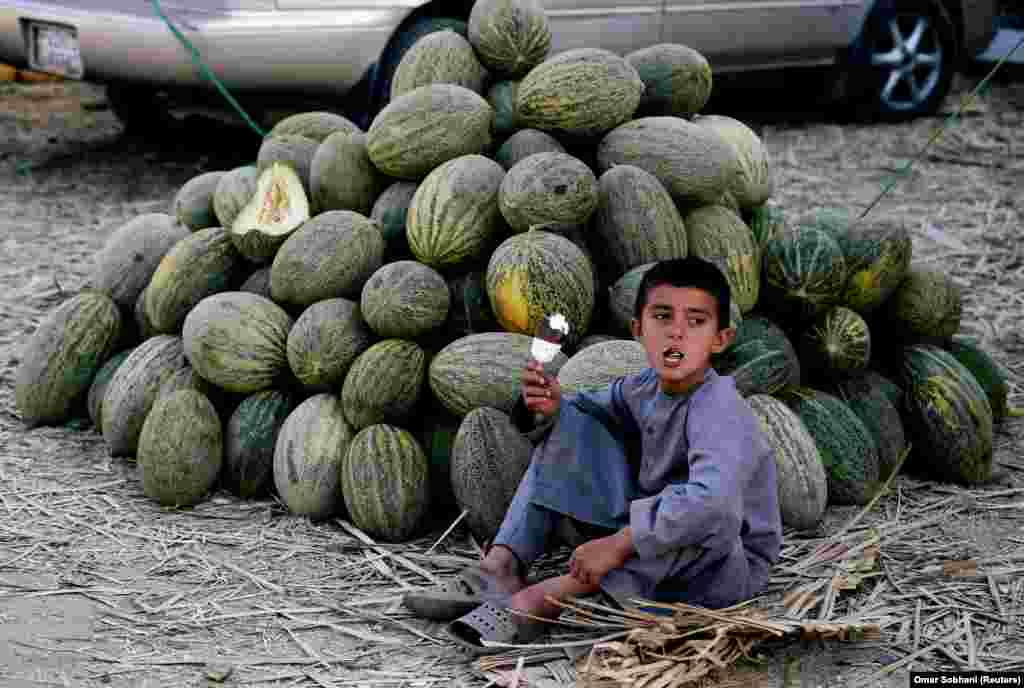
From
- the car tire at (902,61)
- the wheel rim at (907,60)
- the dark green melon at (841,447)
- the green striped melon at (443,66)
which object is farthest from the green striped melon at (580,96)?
the wheel rim at (907,60)

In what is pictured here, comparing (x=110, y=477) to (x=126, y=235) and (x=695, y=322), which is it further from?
(x=695, y=322)

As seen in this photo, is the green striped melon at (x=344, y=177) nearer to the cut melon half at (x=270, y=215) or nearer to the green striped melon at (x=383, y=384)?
the cut melon half at (x=270, y=215)

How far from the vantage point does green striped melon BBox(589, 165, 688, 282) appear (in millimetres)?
4523

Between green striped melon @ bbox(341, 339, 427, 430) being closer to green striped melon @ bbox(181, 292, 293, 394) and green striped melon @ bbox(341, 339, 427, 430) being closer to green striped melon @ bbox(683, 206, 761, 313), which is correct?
green striped melon @ bbox(181, 292, 293, 394)

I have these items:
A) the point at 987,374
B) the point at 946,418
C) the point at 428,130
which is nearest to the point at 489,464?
the point at 428,130

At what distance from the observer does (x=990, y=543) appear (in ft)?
13.6

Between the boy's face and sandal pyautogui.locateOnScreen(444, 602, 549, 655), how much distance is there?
0.80m

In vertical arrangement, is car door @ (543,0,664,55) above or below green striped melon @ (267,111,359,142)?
above

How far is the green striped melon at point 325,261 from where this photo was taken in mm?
4562

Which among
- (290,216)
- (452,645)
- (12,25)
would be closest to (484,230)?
(290,216)

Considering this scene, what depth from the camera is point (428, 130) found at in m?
4.77

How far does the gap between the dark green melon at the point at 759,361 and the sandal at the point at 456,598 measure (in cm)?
125

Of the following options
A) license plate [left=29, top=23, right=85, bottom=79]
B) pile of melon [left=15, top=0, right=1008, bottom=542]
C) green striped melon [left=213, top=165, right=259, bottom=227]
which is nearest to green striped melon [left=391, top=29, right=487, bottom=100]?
pile of melon [left=15, top=0, right=1008, bottom=542]

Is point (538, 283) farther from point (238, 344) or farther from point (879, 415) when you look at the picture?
point (879, 415)
